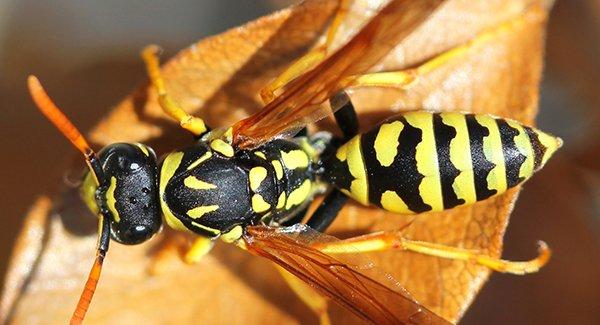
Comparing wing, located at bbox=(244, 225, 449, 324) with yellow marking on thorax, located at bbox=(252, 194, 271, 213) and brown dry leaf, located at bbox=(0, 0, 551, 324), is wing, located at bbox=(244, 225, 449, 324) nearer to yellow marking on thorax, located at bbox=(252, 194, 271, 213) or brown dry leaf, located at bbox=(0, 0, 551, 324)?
yellow marking on thorax, located at bbox=(252, 194, 271, 213)

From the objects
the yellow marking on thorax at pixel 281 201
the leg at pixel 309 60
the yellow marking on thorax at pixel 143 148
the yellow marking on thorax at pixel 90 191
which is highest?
the leg at pixel 309 60

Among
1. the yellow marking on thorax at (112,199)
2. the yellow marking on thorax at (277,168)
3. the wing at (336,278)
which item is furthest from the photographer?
the yellow marking on thorax at (277,168)

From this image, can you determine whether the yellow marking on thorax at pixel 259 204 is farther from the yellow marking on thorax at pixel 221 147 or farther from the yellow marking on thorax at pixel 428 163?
the yellow marking on thorax at pixel 428 163

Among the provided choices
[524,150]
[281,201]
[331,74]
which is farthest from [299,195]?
[524,150]

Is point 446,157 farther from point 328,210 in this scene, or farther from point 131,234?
point 131,234

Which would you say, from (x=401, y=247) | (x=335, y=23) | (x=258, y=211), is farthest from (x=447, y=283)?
(x=335, y=23)

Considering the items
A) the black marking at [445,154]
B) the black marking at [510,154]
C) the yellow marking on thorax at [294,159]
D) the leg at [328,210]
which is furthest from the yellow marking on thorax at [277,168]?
the black marking at [510,154]
